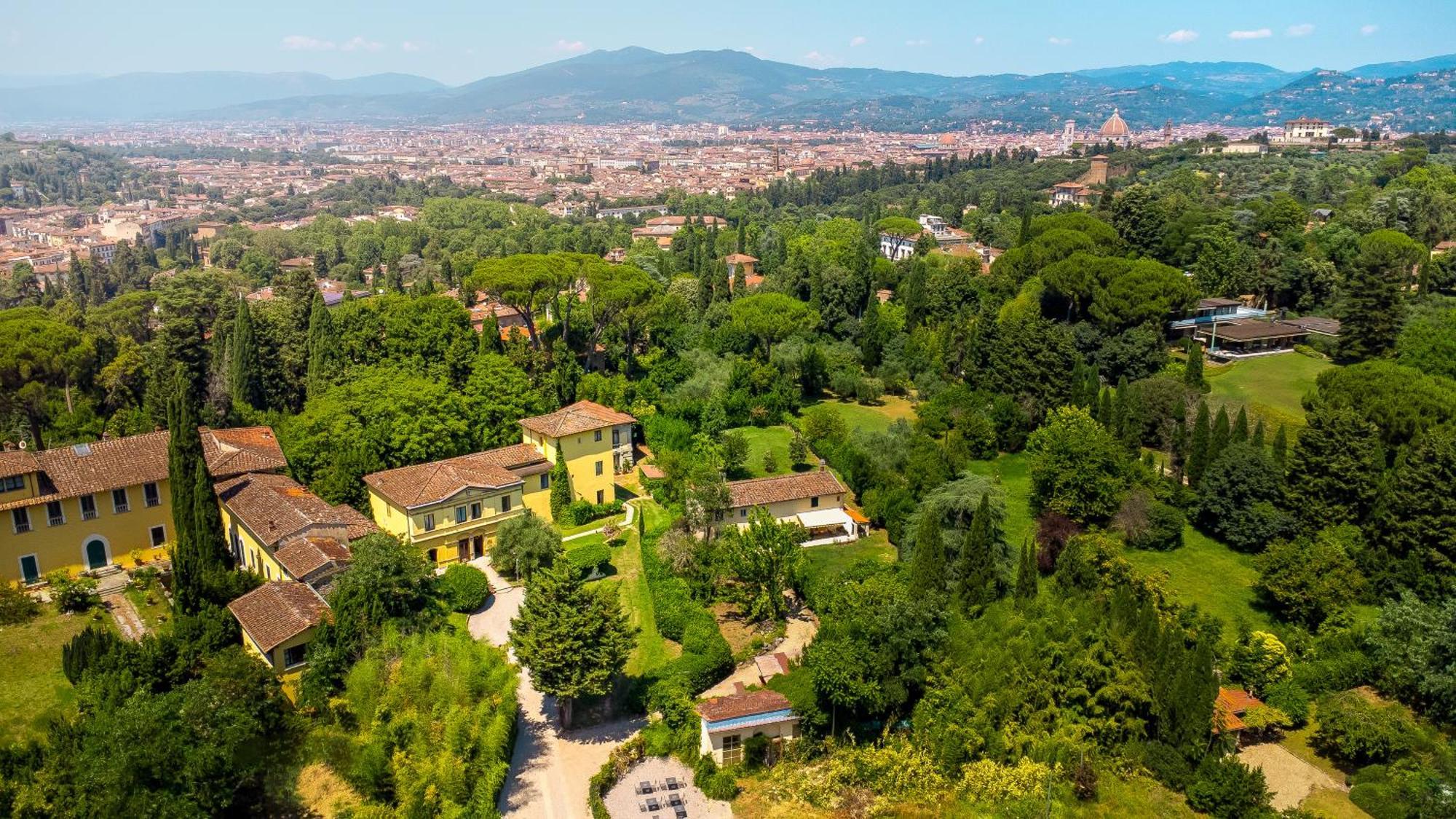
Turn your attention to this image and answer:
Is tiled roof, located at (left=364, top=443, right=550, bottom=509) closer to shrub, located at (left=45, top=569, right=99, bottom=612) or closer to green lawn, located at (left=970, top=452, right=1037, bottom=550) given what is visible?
shrub, located at (left=45, top=569, right=99, bottom=612)

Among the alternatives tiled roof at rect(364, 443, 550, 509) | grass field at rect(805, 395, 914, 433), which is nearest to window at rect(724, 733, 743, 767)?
tiled roof at rect(364, 443, 550, 509)

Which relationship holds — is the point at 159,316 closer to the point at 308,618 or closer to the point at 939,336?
the point at 308,618

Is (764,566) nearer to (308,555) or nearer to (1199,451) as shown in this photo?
(308,555)

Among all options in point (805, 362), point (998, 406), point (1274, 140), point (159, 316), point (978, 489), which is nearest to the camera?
point (978, 489)

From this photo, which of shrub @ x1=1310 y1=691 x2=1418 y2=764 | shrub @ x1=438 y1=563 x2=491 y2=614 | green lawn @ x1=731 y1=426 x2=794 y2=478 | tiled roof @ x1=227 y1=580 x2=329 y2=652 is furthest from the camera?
green lawn @ x1=731 y1=426 x2=794 y2=478

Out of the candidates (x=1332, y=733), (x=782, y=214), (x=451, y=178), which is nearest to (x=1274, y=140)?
(x=782, y=214)

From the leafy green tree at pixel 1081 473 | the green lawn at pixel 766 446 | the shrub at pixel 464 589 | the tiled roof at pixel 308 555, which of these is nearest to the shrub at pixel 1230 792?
the leafy green tree at pixel 1081 473
